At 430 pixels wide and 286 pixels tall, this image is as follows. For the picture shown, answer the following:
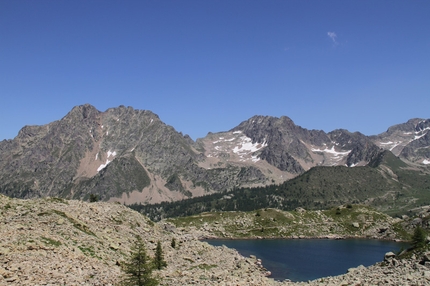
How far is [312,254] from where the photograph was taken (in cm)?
10806

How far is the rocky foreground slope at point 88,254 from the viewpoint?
32.9 m

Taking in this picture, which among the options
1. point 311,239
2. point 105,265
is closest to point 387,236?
point 311,239

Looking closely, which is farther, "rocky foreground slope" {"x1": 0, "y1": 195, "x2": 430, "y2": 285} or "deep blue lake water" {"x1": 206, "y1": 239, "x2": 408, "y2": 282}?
"deep blue lake water" {"x1": 206, "y1": 239, "x2": 408, "y2": 282}

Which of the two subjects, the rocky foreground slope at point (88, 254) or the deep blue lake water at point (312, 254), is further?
the deep blue lake water at point (312, 254)

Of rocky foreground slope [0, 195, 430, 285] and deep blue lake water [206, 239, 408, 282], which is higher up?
rocky foreground slope [0, 195, 430, 285]

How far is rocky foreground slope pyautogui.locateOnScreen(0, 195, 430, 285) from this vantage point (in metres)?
32.9

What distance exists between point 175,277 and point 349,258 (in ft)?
254

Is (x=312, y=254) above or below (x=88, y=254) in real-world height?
below

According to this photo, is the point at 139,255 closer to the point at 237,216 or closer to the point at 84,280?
the point at 84,280

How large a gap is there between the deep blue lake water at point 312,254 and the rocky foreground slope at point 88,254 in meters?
26.5

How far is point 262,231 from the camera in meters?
157

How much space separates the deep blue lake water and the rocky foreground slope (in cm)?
2653

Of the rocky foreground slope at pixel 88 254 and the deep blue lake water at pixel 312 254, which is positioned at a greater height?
the rocky foreground slope at pixel 88 254

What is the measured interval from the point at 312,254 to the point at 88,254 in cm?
8470
